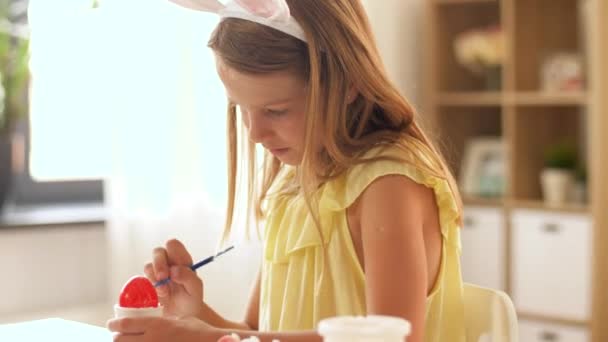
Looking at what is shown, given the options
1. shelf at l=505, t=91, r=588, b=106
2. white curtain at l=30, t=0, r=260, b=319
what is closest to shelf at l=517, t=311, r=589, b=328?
shelf at l=505, t=91, r=588, b=106

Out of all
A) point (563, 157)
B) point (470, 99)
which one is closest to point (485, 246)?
A: point (563, 157)

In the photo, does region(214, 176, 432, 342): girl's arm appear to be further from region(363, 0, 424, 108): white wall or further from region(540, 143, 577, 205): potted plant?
region(363, 0, 424, 108): white wall

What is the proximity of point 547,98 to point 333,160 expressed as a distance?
1.92 m

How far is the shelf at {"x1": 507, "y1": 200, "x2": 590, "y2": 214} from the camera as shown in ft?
Answer: 10.3

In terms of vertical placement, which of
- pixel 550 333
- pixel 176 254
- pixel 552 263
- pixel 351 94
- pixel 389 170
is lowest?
pixel 550 333

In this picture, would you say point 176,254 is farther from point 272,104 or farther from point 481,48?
point 481,48

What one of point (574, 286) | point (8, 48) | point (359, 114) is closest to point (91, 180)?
point (8, 48)

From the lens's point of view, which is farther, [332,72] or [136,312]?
[332,72]

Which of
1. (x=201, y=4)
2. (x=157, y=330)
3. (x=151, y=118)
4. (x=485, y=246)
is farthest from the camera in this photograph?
(x=485, y=246)

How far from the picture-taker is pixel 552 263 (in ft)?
10.5

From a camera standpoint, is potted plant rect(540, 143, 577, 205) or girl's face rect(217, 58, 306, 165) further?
potted plant rect(540, 143, 577, 205)

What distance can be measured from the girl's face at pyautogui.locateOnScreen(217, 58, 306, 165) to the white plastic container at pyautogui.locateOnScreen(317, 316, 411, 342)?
1.98 feet

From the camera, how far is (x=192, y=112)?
9.60 ft

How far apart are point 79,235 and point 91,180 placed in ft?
1.14
